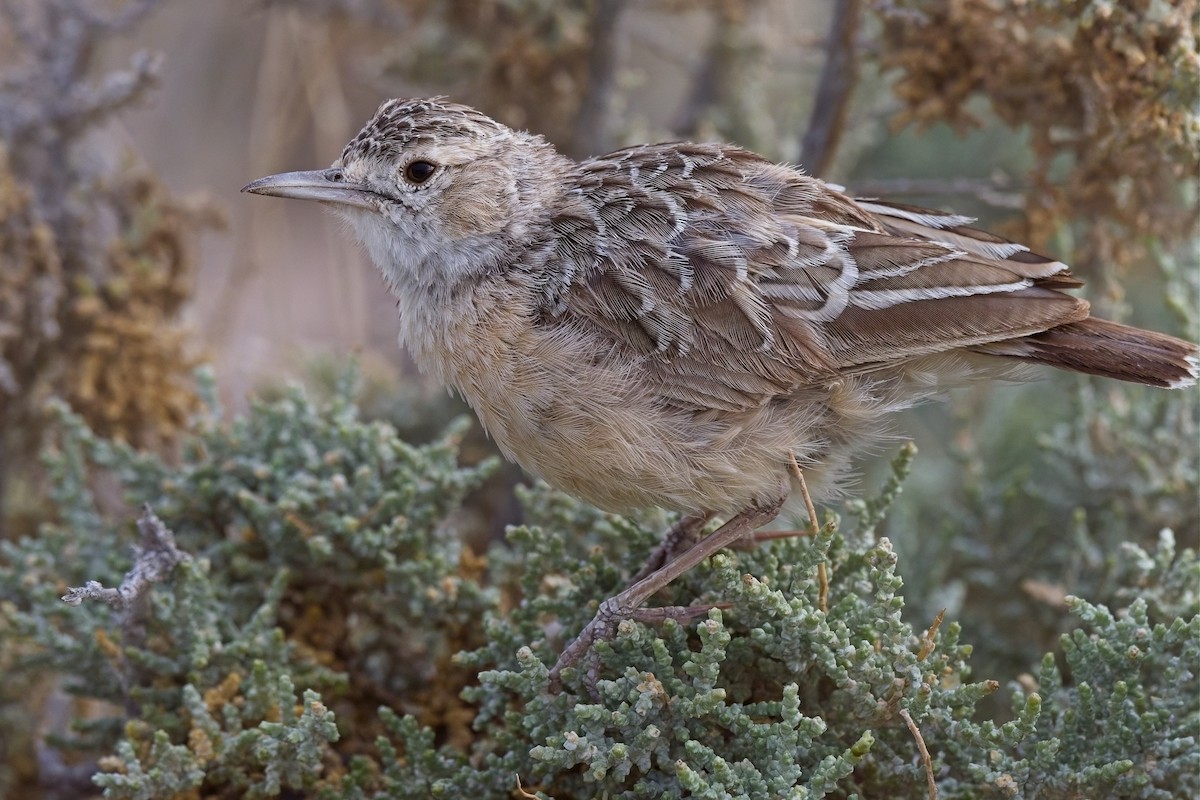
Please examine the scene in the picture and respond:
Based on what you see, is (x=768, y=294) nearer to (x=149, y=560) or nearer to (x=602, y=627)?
(x=602, y=627)

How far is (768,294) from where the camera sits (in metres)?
2.94

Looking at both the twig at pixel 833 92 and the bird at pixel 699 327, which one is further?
the twig at pixel 833 92

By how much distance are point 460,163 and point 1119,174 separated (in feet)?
7.20

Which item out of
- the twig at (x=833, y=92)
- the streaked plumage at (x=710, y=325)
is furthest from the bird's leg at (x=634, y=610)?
the twig at (x=833, y=92)

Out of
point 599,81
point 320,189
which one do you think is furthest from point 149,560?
point 599,81

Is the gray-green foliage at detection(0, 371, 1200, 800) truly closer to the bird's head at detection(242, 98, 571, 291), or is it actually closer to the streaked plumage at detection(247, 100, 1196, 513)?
the streaked plumage at detection(247, 100, 1196, 513)

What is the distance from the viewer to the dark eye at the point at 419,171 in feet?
10.7

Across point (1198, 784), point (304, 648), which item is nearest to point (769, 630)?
point (1198, 784)

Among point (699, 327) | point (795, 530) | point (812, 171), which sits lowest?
point (795, 530)

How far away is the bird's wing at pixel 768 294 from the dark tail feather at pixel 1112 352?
2.7 inches

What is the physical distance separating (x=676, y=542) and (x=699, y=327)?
0.68 meters

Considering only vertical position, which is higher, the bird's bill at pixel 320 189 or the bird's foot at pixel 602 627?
the bird's bill at pixel 320 189

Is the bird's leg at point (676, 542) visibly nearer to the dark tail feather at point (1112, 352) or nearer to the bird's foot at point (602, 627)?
the bird's foot at point (602, 627)

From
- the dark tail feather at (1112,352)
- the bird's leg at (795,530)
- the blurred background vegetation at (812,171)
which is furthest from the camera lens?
the blurred background vegetation at (812,171)
